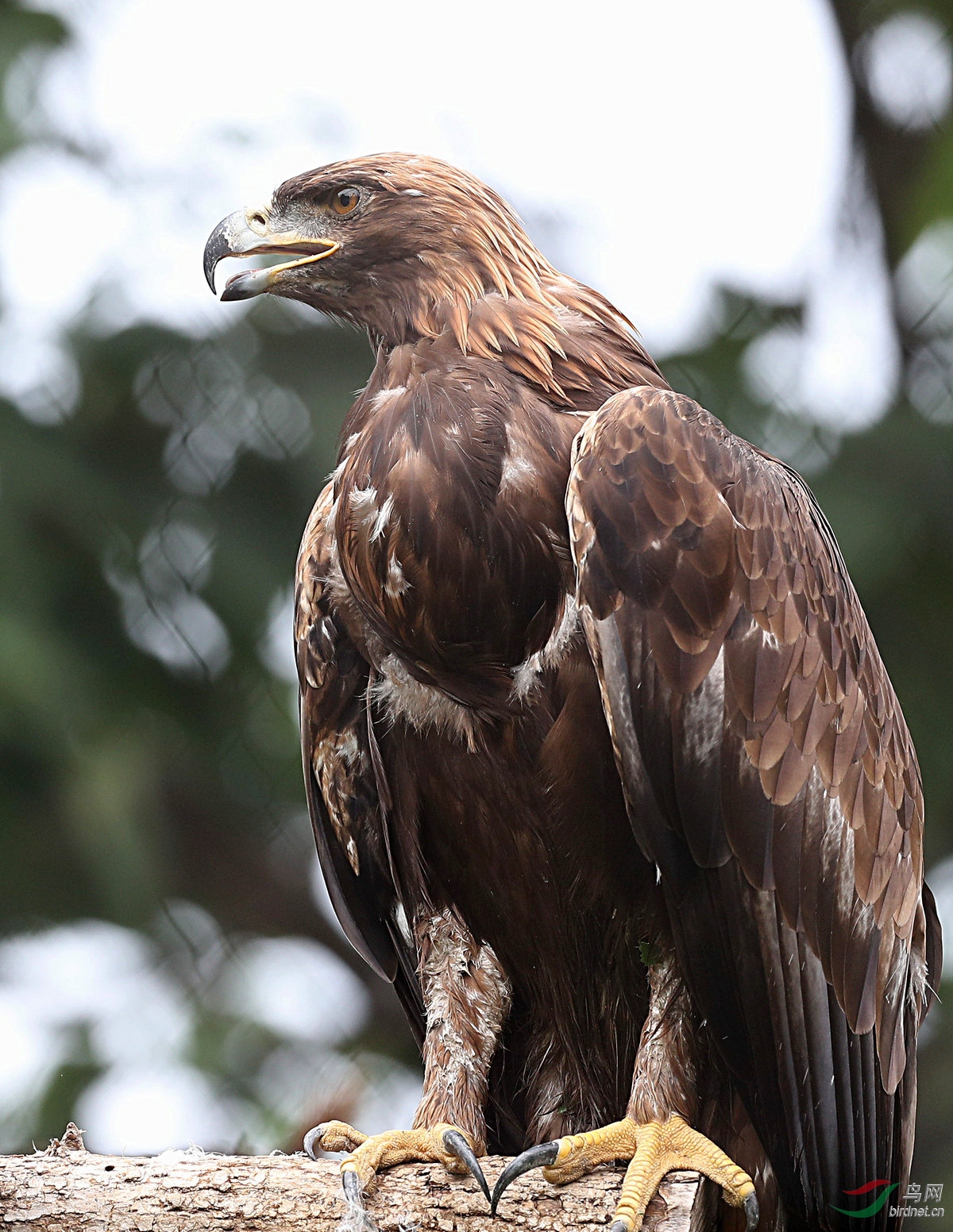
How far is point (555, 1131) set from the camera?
365 centimetres

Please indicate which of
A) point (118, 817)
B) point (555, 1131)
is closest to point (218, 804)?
point (118, 817)

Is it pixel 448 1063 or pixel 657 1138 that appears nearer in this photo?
pixel 657 1138

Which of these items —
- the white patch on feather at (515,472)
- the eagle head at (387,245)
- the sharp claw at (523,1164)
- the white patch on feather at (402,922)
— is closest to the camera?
the sharp claw at (523,1164)

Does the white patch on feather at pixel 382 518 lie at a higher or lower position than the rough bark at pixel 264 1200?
higher

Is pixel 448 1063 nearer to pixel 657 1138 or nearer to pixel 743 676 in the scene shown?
pixel 657 1138

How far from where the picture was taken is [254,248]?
3568 millimetres

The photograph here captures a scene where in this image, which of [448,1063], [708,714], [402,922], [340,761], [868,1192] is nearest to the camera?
[708,714]

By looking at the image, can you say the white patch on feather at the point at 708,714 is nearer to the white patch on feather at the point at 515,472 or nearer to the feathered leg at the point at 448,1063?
the white patch on feather at the point at 515,472

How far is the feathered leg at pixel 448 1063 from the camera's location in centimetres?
312

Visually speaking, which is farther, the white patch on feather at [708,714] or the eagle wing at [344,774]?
the eagle wing at [344,774]

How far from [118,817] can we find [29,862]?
468 millimetres

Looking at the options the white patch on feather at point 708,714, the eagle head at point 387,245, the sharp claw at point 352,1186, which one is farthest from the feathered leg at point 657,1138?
the eagle head at point 387,245

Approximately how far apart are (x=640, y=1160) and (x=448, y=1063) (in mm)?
603

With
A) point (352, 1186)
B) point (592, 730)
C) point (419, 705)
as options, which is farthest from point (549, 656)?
point (352, 1186)
